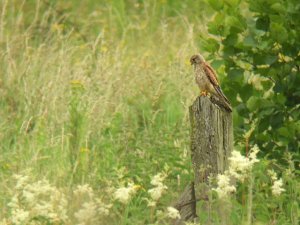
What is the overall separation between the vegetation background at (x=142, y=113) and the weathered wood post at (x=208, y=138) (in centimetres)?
23

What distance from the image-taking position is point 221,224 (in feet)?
18.6

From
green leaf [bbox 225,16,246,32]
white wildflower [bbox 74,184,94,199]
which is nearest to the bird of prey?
green leaf [bbox 225,16,246,32]

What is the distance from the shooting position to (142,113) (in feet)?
30.0

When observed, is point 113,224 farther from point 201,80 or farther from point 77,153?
point 77,153

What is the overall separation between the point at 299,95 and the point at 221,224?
1.91 metres

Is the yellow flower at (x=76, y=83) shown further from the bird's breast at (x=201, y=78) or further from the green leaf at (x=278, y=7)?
the green leaf at (x=278, y=7)

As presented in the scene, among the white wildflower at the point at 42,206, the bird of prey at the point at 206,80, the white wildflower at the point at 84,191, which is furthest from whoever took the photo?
the bird of prey at the point at 206,80

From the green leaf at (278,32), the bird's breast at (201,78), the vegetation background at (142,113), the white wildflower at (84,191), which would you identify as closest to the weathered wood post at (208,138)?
the vegetation background at (142,113)

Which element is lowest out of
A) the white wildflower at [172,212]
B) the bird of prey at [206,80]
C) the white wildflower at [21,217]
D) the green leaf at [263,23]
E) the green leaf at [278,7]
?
the white wildflower at [21,217]

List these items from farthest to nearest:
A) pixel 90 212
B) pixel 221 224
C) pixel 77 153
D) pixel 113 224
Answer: pixel 77 153 → pixel 113 224 → pixel 221 224 → pixel 90 212

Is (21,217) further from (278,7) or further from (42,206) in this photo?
(278,7)

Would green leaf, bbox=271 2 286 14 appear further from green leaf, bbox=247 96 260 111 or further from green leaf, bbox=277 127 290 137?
green leaf, bbox=277 127 290 137

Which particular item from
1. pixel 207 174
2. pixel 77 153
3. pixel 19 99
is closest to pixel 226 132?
pixel 207 174

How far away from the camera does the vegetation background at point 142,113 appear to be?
668 centimetres
